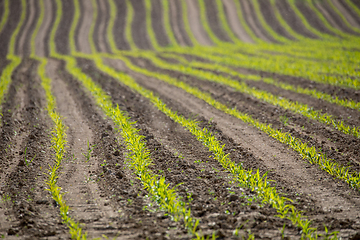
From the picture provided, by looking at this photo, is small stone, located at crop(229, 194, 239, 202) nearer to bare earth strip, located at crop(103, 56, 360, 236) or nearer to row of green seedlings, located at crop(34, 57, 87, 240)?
bare earth strip, located at crop(103, 56, 360, 236)

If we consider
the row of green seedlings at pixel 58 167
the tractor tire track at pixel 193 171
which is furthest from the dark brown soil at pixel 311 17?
the row of green seedlings at pixel 58 167

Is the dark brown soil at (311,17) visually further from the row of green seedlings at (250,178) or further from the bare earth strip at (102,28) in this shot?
the row of green seedlings at (250,178)

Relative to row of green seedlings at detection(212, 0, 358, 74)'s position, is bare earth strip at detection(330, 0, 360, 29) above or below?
above

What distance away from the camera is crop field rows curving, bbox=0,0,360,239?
13.9 ft

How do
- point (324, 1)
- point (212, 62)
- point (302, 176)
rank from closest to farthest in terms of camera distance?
point (302, 176), point (212, 62), point (324, 1)

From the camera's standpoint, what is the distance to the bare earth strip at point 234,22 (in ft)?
97.8

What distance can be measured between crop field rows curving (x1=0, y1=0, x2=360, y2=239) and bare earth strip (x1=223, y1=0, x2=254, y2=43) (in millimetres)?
12701

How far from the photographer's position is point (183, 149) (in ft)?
21.7

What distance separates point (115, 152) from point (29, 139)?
8.80ft

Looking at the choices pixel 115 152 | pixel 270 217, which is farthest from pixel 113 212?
pixel 270 217

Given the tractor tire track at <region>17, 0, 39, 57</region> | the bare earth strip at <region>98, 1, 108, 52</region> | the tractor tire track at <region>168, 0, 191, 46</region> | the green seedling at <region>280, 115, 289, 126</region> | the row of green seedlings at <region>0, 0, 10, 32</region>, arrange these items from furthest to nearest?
the row of green seedlings at <region>0, 0, 10, 32</region>
the tractor tire track at <region>168, 0, 191, 46</region>
the bare earth strip at <region>98, 1, 108, 52</region>
the tractor tire track at <region>17, 0, 39, 57</region>
the green seedling at <region>280, 115, 289, 126</region>

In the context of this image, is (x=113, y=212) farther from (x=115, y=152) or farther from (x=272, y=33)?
(x=272, y=33)

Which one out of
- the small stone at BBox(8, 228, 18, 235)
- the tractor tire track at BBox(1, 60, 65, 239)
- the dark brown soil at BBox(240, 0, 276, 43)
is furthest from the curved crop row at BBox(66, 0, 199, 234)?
the dark brown soil at BBox(240, 0, 276, 43)

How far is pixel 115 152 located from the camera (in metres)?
6.32
